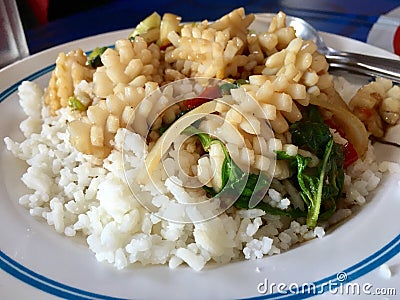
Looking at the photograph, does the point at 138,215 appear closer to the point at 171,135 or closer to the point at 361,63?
the point at 171,135

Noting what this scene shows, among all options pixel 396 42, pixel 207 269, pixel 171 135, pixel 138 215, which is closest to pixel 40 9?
pixel 396 42

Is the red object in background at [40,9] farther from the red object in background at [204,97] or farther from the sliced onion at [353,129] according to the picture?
the sliced onion at [353,129]

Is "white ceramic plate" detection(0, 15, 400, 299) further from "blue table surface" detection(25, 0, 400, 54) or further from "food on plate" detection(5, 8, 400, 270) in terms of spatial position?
"blue table surface" detection(25, 0, 400, 54)

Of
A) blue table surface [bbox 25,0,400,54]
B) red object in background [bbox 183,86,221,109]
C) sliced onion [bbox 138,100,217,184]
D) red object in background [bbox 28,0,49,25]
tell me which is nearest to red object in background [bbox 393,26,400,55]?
blue table surface [bbox 25,0,400,54]

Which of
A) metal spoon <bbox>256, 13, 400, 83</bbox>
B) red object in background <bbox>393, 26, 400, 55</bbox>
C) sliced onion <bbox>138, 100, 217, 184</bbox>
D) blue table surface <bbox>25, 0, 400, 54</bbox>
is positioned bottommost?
blue table surface <bbox>25, 0, 400, 54</bbox>

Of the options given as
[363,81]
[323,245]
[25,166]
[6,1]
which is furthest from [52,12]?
[323,245]

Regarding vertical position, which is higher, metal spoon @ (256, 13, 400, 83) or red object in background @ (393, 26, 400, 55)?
metal spoon @ (256, 13, 400, 83)

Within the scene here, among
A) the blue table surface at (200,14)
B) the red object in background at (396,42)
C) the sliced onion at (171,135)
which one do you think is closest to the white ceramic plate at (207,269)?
the sliced onion at (171,135)
